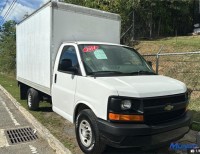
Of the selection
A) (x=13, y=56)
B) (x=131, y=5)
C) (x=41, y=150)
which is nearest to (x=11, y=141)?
(x=41, y=150)

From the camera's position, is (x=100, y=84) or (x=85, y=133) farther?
(x=85, y=133)

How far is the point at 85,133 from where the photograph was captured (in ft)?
16.6

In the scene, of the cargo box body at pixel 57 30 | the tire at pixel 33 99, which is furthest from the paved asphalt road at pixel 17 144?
the cargo box body at pixel 57 30

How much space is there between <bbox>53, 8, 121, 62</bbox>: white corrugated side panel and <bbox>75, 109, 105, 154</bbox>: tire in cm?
225

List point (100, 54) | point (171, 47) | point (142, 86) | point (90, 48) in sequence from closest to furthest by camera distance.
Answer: point (142, 86) → point (100, 54) → point (90, 48) → point (171, 47)

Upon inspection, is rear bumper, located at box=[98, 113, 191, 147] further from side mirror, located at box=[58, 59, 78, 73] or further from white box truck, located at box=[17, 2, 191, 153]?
side mirror, located at box=[58, 59, 78, 73]

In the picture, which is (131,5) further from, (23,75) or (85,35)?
(85,35)

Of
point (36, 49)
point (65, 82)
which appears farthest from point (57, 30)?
point (36, 49)

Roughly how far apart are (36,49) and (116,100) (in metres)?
4.46

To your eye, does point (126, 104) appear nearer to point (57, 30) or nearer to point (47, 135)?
point (47, 135)

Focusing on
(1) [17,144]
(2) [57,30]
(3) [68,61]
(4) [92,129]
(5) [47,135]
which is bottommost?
(1) [17,144]

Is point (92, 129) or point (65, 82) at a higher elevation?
point (65, 82)

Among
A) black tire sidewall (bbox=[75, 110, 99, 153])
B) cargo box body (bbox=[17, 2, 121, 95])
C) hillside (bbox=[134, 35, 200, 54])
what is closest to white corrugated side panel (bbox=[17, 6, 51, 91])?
cargo box body (bbox=[17, 2, 121, 95])

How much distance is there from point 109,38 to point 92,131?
11.3ft
